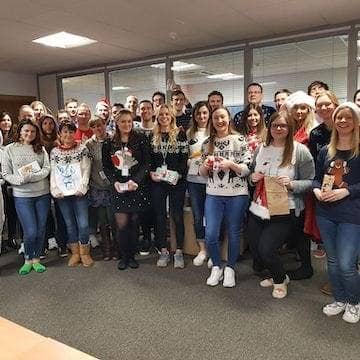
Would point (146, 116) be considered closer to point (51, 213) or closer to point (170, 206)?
point (170, 206)

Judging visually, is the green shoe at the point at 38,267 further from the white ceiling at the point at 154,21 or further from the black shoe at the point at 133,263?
the white ceiling at the point at 154,21

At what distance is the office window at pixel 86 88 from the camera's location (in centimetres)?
773

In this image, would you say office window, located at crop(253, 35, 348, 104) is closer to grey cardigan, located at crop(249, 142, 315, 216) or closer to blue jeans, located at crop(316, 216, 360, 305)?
grey cardigan, located at crop(249, 142, 315, 216)

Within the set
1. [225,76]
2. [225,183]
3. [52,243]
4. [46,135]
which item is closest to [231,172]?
[225,183]

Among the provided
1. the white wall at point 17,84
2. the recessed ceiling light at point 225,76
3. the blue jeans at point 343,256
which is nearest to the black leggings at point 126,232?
the blue jeans at point 343,256

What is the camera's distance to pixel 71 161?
3.34 m

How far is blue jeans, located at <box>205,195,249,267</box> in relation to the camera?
9.37 feet

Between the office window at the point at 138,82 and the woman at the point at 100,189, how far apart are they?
11.8ft

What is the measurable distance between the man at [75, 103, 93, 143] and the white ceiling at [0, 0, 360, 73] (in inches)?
45.4

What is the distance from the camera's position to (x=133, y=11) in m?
4.21

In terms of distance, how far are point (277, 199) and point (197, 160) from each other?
88 cm

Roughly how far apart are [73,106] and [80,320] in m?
2.68

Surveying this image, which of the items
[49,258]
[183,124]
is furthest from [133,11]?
[49,258]

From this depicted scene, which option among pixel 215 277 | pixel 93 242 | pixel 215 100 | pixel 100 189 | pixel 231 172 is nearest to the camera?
pixel 231 172
